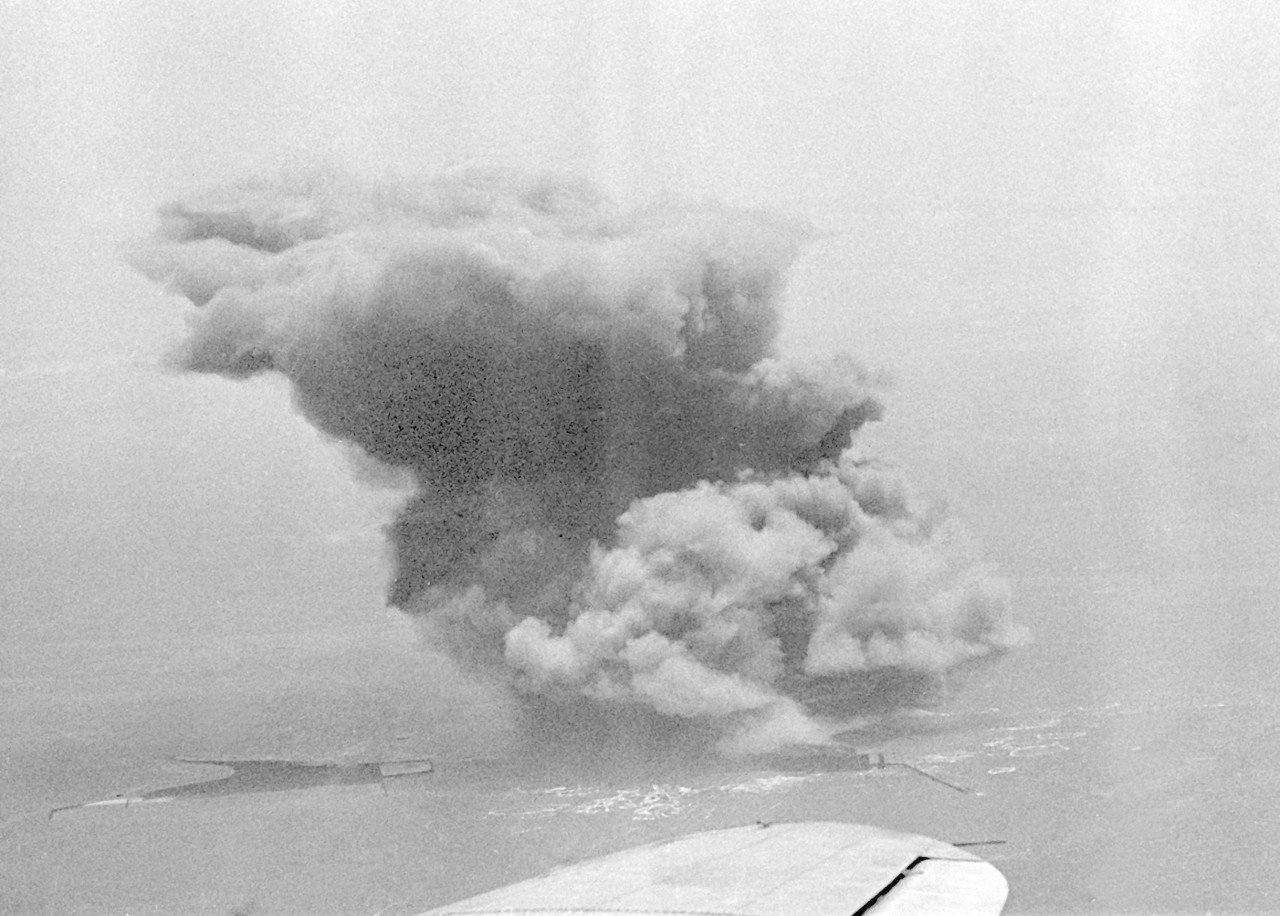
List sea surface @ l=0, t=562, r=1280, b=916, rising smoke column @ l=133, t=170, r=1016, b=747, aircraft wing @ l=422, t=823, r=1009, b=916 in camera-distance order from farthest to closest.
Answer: rising smoke column @ l=133, t=170, r=1016, b=747, sea surface @ l=0, t=562, r=1280, b=916, aircraft wing @ l=422, t=823, r=1009, b=916

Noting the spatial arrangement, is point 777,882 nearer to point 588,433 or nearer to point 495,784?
point 495,784

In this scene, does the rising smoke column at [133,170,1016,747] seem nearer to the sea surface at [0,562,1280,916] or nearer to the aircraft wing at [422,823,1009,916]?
the sea surface at [0,562,1280,916]

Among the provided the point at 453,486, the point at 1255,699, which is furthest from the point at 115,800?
the point at 1255,699

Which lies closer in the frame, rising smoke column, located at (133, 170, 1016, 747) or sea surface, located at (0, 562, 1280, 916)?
sea surface, located at (0, 562, 1280, 916)

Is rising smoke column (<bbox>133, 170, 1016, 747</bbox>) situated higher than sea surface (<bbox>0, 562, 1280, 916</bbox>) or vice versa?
rising smoke column (<bbox>133, 170, 1016, 747</bbox>)

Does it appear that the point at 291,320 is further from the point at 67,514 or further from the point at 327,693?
the point at 327,693

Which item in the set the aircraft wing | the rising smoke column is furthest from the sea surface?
the aircraft wing
